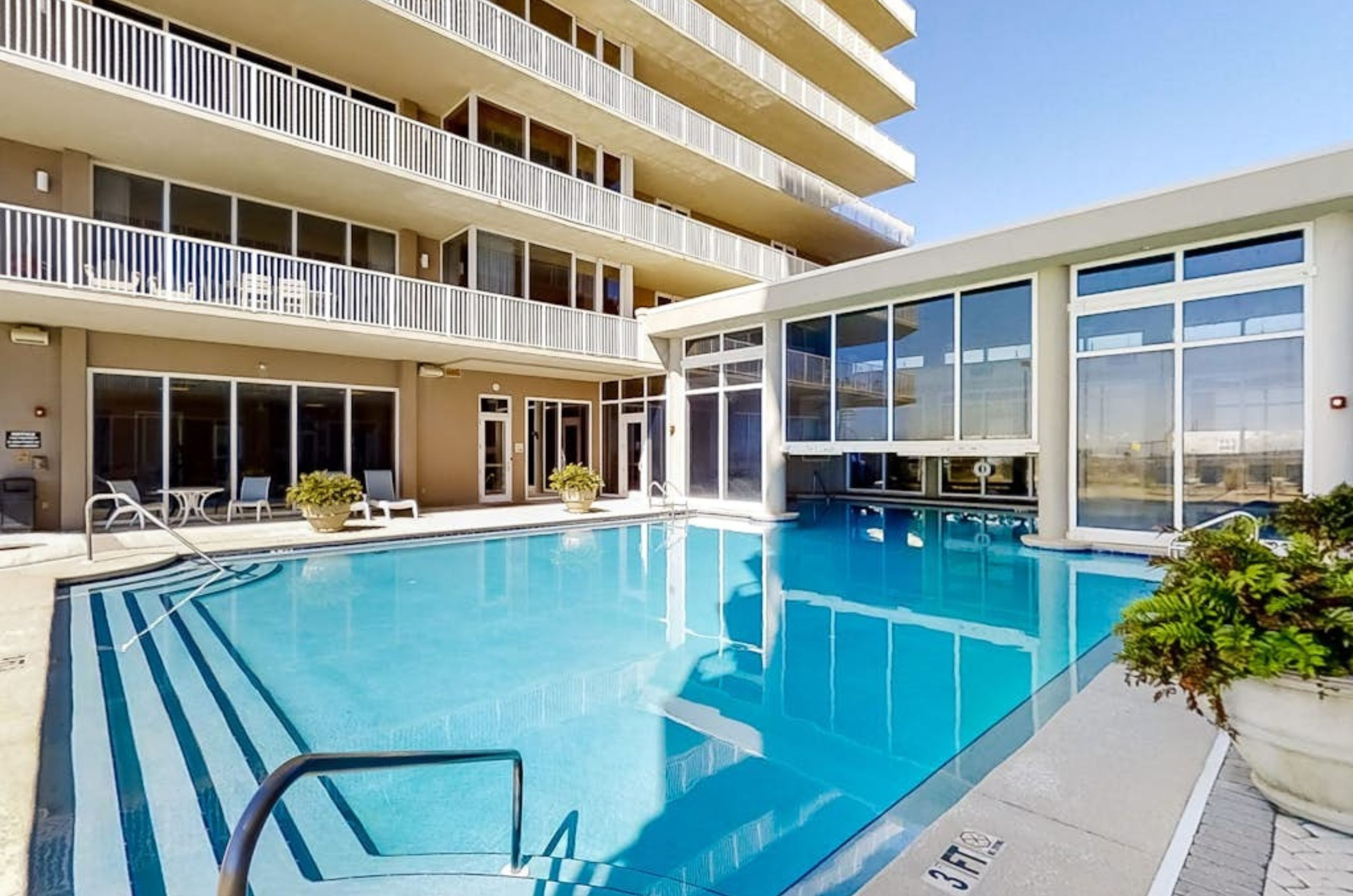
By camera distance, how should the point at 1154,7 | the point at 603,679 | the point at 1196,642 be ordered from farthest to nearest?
the point at 1154,7 < the point at 603,679 < the point at 1196,642

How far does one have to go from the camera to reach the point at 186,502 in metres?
11.1

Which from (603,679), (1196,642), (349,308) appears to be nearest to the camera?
(1196,642)

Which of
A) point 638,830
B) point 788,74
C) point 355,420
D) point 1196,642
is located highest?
point 788,74

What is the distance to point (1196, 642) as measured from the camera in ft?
7.92

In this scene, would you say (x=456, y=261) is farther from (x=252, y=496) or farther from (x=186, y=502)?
(x=186, y=502)

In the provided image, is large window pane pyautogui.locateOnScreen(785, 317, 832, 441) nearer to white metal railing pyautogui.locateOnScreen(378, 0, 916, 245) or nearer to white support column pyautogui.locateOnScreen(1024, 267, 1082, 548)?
white support column pyautogui.locateOnScreen(1024, 267, 1082, 548)

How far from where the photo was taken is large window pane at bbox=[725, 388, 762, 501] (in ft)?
44.7

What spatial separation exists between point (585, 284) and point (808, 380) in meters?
5.68

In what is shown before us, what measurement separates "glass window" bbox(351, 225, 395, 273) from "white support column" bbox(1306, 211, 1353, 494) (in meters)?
14.5

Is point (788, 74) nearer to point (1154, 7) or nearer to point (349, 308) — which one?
point (1154, 7)

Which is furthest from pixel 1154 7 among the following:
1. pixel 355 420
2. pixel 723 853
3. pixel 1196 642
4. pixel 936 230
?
pixel 355 420

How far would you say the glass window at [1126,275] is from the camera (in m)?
8.95

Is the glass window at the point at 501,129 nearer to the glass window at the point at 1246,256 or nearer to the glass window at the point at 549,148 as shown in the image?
the glass window at the point at 549,148

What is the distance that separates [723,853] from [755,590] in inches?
196
